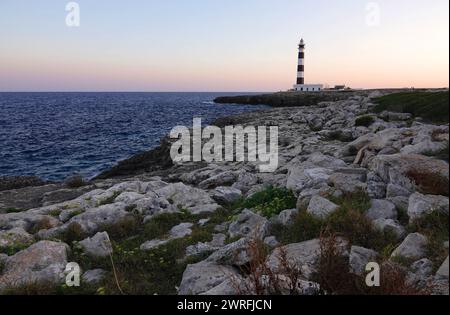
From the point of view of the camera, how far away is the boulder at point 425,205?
743cm

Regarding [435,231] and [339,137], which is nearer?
[435,231]

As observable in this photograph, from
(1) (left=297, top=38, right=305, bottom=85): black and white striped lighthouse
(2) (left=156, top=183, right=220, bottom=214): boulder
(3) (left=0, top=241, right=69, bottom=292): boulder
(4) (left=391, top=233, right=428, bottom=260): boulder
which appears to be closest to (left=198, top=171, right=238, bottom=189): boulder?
(2) (left=156, top=183, right=220, bottom=214): boulder

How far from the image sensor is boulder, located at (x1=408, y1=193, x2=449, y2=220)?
7.43 m

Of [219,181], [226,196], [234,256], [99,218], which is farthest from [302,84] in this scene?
[234,256]

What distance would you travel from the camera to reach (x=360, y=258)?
20.6 ft

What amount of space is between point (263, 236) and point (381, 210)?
8.83ft

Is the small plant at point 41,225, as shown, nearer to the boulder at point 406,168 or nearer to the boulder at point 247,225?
the boulder at point 247,225

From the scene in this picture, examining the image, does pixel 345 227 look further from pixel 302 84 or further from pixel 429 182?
pixel 302 84

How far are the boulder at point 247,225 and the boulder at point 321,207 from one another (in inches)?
44.8

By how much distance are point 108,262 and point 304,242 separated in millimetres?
4258

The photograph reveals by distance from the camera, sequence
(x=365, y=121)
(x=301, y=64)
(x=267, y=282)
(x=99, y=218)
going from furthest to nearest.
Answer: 1. (x=301, y=64)
2. (x=365, y=121)
3. (x=99, y=218)
4. (x=267, y=282)

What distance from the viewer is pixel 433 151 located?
10.8 metres

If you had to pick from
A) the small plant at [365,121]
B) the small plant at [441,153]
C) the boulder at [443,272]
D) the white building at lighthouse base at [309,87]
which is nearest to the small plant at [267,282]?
the boulder at [443,272]
